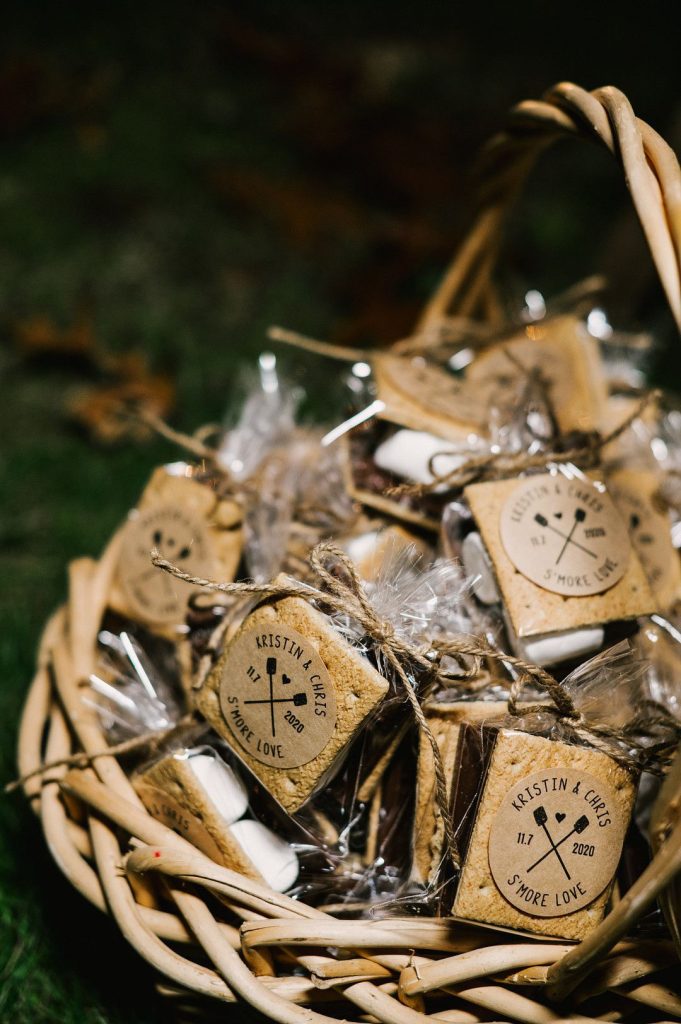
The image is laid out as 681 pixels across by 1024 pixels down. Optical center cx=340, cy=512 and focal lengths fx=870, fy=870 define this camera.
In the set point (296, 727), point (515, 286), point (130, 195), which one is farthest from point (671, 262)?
point (130, 195)

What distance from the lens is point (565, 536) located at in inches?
42.2

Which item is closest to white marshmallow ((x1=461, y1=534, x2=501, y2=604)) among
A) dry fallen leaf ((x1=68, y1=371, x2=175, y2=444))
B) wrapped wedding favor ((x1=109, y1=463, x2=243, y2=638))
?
wrapped wedding favor ((x1=109, y1=463, x2=243, y2=638))

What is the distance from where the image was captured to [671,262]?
32.5 inches

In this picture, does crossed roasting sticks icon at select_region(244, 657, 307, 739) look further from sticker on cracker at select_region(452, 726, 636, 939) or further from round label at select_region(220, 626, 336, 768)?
sticker on cracker at select_region(452, 726, 636, 939)

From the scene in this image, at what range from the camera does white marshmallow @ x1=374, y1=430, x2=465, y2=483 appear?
3.85 ft

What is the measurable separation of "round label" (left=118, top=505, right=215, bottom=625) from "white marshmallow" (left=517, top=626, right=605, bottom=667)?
438 millimetres

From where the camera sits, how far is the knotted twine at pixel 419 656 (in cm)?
90

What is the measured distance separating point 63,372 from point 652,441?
159 cm

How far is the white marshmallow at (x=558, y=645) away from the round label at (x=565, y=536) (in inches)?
1.9

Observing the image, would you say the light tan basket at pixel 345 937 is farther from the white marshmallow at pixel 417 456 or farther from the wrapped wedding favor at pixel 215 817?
the white marshmallow at pixel 417 456

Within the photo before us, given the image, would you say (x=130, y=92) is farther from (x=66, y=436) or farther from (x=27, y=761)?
(x=27, y=761)

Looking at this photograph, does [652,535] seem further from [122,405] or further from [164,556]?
[122,405]

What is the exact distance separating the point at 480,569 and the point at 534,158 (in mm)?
654

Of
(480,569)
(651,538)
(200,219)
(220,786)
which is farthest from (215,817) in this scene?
(200,219)
